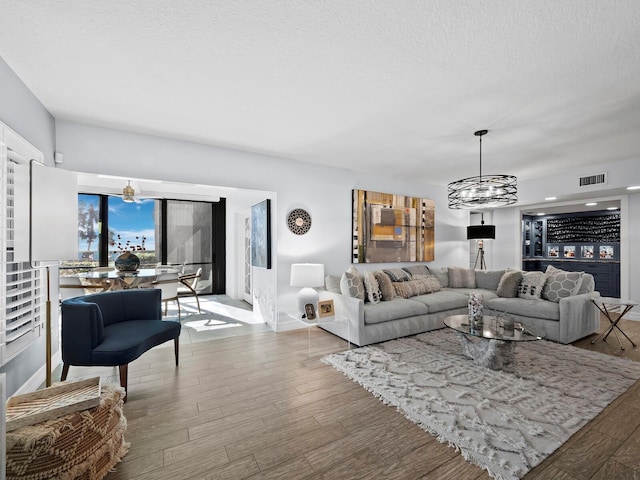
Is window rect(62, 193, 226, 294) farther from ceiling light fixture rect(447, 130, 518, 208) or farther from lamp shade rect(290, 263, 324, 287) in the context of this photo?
ceiling light fixture rect(447, 130, 518, 208)

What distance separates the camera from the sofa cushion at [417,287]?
440cm

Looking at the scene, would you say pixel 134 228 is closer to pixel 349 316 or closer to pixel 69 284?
pixel 69 284

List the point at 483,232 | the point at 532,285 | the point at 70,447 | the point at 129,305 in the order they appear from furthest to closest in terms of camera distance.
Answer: the point at 483,232 < the point at 532,285 < the point at 129,305 < the point at 70,447

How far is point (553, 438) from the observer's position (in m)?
1.85

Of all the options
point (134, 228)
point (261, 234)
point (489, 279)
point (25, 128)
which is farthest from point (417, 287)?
point (134, 228)

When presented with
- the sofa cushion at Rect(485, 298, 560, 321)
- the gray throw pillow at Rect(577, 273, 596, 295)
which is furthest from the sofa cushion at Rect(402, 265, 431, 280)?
the gray throw pillow at Rect(577, 273, 596, 295)

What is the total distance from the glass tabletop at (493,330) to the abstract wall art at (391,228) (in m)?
2.18

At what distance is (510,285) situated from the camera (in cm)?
452

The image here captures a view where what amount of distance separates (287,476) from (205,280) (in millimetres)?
6356

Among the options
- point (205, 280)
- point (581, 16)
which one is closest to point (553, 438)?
point (581, 16)

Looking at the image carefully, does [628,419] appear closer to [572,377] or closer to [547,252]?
[572,377]

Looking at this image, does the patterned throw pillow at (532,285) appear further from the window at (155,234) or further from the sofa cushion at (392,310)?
the window at (155,234)

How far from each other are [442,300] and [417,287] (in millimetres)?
415

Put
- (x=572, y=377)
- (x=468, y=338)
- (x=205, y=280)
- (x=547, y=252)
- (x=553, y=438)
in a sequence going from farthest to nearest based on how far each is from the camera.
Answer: (x=547, y=252), (x=205, y=280), (x=468, y=338), (x=572, y=377), (x=553, y=438)
